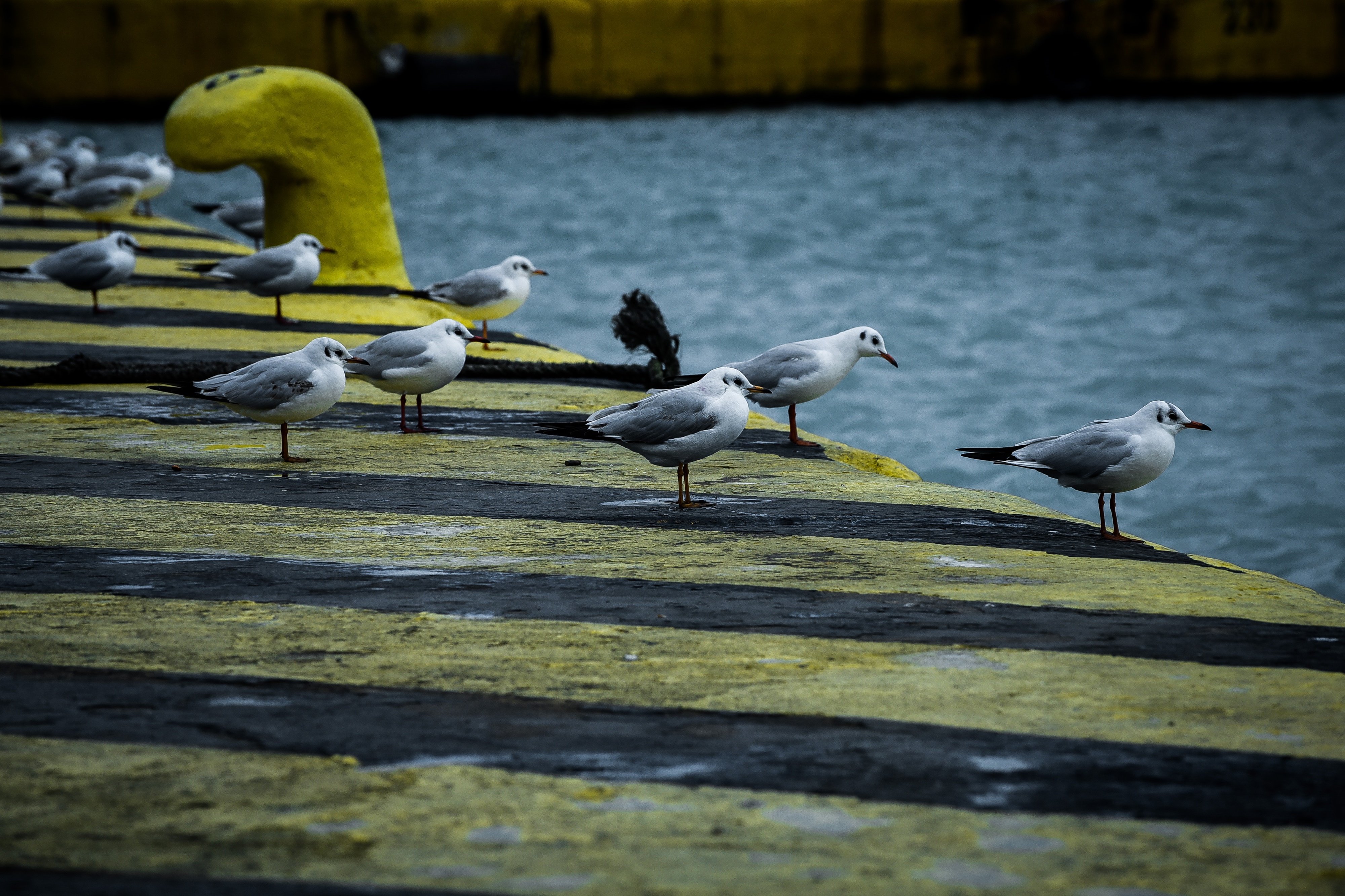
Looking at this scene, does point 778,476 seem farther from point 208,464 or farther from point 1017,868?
point 1017,868

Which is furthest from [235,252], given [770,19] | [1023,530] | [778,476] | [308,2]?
[770,19]

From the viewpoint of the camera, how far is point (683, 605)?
3.79 meters

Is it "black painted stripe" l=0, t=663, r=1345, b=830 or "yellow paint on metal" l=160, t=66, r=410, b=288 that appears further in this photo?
"yellow paint on metal" l=160, t=66, r=410, b=288

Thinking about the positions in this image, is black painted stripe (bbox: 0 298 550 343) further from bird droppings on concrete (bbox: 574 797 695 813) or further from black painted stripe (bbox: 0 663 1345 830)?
bird droppings on concrete (bbox: 574 797 695 813)

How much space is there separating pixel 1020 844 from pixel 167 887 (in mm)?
1467

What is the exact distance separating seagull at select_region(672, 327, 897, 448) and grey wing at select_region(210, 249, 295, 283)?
10.2 feet

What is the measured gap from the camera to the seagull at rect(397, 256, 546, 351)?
8164mm

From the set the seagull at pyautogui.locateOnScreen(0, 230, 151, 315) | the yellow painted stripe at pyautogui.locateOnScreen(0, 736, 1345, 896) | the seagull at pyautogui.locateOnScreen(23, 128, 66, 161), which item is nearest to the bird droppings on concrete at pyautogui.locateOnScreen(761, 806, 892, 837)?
the yellow painted stripe at pyautogui.locateOnScreen(0, 736, 1345, 896)

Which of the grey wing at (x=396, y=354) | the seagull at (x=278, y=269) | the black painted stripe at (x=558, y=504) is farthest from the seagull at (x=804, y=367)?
the seagull at (x=278, y=269)

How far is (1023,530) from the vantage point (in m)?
4.72

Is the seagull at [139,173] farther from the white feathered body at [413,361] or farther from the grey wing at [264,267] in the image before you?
the white feathered body at [413,361]

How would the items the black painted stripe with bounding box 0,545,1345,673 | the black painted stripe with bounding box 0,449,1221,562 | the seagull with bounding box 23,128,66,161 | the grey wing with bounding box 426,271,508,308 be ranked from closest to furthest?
the black painted stripe with bounding box 0,545,1345,673 → the black painted stripe with bounding box 0,449,1221,562 → the grey wing with bounding box 426,271,508,308 → the seagull with bounding box 23,128,66,161

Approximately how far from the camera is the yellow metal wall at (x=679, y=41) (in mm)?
28750

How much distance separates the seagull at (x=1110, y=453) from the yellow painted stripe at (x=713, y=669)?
1.53 metres
